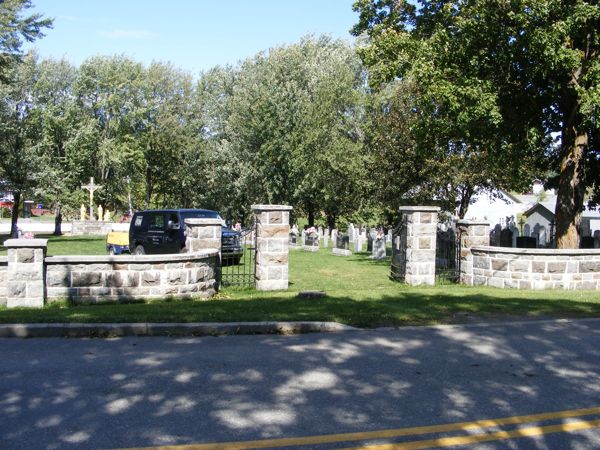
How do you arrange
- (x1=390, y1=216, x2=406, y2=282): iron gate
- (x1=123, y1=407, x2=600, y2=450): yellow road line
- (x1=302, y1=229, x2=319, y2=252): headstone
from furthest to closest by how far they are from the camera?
(x1=302, y1=229, x2=319, y2=252): headstone, (x1=390, y1=216, x2=406, y2=282): iron gate, (x1=123, y1=407, x2=600, y2=450): yellow road line

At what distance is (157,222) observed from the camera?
2027cm

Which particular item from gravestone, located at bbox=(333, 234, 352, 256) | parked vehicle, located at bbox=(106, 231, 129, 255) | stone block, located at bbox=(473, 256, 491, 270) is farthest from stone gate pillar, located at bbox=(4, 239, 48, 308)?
gravestone, located at bbox=(333, 234, 352, 256)

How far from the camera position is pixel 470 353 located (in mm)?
7270

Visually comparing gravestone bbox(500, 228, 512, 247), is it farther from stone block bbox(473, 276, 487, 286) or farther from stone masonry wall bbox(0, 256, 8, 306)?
stone masonry wall bbox(0, 256, 8, 306)

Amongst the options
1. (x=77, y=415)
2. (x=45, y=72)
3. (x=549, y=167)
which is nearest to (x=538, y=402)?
(x=77, y=415)

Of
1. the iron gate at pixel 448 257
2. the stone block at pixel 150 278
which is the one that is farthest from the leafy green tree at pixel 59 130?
the stone block at pixel 150 278

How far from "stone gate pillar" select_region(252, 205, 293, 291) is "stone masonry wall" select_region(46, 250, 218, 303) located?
5.44 feet

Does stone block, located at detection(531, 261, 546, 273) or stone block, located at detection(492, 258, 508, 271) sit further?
stone block, located at detection(492, 258, 508, 271)

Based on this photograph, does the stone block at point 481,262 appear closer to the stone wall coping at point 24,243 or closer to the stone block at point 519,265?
the stone block at point 519,265

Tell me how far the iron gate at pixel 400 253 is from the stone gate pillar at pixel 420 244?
0.44 m

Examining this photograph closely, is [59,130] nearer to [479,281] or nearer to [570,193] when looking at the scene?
[570,193]

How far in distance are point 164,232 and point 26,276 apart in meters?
8.85

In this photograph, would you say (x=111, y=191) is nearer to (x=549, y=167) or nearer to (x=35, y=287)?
(x=549, y=167)

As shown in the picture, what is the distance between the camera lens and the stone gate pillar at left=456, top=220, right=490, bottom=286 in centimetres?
1482
